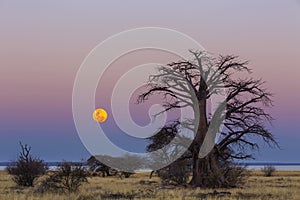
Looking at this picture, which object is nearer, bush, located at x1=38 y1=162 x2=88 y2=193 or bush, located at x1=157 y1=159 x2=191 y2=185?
bush, located at x1=38 y1=162 x2=88 y2=193

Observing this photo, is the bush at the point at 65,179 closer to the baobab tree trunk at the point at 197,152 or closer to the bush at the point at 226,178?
the baobab tree trunk at the point at 197,152

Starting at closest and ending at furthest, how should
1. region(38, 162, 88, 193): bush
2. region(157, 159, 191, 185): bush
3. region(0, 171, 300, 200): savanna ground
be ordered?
region(0, 171, 300, 200): savanna ground
region(38, 162, 88, 193): bush
region(157, 159, 191, 185): bush

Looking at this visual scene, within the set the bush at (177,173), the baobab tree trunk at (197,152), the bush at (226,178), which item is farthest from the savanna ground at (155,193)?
the bush at (177,173)

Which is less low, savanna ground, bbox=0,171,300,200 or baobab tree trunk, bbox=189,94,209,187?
baobab tree trunk, bbox=189,94,209,187

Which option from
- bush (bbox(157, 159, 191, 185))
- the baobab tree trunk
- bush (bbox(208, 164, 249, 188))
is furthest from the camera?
bush (bbox(157, 159, 191, 185))

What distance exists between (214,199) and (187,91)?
12034 mm

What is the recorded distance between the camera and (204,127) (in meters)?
31.9

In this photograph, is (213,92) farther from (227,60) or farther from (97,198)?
(97,198)

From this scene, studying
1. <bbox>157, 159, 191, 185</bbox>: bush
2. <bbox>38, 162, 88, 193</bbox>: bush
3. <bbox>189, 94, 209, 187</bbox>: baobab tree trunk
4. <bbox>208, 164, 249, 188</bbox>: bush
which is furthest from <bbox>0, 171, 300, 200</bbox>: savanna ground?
<bbox>157, 159, 191, 185</bbox>: bush

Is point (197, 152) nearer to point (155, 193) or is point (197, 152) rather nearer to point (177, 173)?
point (177, 173)

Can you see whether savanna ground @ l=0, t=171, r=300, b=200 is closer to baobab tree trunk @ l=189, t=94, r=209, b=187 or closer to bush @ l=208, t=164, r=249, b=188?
bush @ l=208, t=164, r=249, b=188

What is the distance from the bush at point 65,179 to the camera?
1065 inches

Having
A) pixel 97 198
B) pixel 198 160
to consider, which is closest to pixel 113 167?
pixel 198 160

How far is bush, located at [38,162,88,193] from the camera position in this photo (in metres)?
27.0
